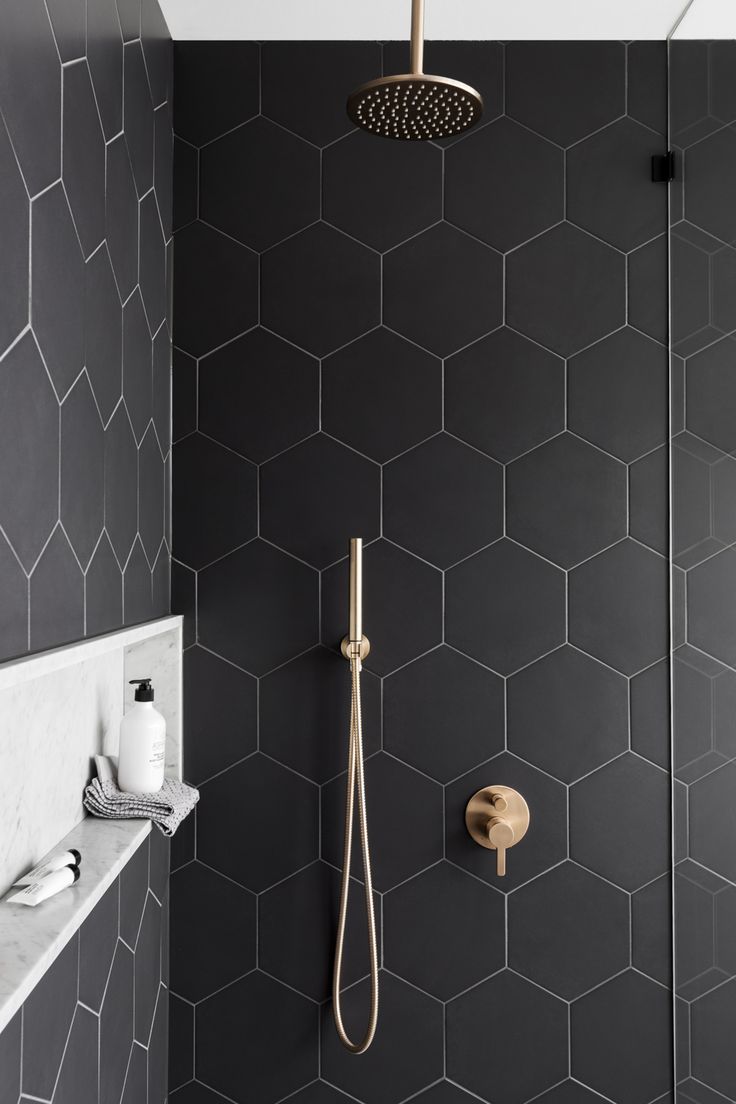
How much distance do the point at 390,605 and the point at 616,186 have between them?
882 mm

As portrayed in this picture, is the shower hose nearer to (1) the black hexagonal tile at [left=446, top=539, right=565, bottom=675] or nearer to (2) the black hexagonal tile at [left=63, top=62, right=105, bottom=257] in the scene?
(1) the black hexagonal tile at [left=446, top=539, right=565, bottom=675]

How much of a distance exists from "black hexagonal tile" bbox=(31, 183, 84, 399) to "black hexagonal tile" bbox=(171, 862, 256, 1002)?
97 centimetres

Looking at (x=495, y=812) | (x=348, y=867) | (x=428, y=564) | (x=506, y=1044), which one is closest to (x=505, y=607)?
(x=428, y=564)

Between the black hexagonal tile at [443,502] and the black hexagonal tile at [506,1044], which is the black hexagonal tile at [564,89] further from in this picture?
the black hexagonal tile at [506,1044]

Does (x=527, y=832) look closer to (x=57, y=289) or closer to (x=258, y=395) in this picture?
(x=258, y=395)

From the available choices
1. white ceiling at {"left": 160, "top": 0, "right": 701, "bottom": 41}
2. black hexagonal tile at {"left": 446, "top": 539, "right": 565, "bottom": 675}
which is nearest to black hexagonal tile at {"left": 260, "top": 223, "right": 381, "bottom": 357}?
white ceiling at {"left": 160, "top": 0, "right": 701, "bottom": 41}

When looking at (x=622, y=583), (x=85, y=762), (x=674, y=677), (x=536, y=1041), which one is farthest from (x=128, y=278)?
(x=536, y=1041)

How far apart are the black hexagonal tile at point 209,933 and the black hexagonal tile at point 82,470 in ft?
2.44

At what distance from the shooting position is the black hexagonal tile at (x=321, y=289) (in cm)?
165

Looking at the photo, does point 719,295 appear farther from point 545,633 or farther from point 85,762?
point 85,762

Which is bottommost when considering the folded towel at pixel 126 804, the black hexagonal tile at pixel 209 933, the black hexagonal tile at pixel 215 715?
the black hexagonal tile at pixel 209 933

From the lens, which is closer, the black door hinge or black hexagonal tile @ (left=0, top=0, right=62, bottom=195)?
black hexagonal tile @ (left=0, top=0, right=62, bottom=195)

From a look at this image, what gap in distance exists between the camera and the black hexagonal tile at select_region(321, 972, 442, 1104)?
161cm

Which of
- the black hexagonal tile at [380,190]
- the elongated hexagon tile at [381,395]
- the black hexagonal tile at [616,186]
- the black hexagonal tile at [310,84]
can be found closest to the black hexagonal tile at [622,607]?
the elongated hexagon tile at [381,395]
